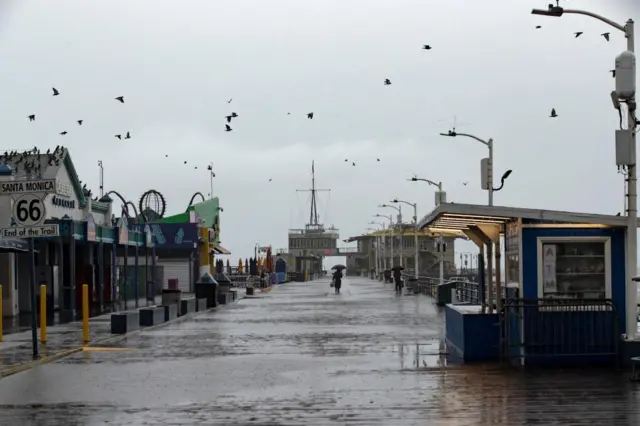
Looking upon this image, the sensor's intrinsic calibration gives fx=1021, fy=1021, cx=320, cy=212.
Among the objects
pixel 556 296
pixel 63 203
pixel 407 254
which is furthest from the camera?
pixel 407 254

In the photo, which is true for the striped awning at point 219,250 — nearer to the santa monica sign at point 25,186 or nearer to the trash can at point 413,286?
the trash can at point 413,286

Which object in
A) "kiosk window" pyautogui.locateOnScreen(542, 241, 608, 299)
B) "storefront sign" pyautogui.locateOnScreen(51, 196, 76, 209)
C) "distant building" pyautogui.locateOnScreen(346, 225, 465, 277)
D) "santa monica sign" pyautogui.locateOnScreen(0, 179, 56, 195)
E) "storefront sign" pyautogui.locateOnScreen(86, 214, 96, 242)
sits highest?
"storefront sign" pyautogui.locateOnScreen(51, 196, 76, 209)

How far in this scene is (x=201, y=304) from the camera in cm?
3962

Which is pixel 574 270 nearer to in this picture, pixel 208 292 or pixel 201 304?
pixel 201 304

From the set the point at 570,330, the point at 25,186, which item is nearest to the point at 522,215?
the point at 570,330

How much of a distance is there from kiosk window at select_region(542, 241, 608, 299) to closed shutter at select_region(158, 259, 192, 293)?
2159 inches

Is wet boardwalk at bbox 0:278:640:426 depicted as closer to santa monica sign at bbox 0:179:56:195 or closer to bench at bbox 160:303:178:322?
santa monica sign at bbox 0:179:56:195

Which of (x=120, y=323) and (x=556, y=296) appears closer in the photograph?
(x=556, y=296)

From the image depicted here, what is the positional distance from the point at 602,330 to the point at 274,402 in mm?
5803

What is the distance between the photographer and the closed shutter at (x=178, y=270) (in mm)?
70125

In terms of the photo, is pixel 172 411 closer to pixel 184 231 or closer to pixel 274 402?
pixel 274 402

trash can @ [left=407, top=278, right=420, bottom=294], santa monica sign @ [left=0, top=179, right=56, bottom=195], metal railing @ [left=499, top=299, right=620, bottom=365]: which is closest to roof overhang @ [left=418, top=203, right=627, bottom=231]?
metal railing @ [left=499, top=299, right=620, bottom=365]

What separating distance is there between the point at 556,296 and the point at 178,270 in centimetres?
5579

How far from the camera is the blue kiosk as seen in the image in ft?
52.0
